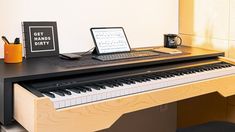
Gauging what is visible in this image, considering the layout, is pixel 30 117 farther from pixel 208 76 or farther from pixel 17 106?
pixel 208 76

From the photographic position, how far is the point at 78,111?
4.39 ft

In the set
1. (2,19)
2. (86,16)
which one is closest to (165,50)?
(86,16)

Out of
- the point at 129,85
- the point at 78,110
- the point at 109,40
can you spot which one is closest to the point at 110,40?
the point at 109,40

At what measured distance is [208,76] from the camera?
6.20 feet

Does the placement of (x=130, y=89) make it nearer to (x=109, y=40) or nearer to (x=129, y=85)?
(x=129, y=85)

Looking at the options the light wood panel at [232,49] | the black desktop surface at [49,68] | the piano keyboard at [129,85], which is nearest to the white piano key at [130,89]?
the piano keyboard at [129,85]

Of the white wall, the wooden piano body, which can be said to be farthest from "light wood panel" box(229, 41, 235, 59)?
the wooden piano body

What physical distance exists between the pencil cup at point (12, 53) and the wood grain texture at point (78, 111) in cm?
33

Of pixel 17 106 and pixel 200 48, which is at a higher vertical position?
pixel 200 48

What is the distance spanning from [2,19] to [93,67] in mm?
567

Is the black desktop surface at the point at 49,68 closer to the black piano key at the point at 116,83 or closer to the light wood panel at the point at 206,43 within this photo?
the black piano key at the point at 116,83

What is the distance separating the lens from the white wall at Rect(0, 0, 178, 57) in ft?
5.86

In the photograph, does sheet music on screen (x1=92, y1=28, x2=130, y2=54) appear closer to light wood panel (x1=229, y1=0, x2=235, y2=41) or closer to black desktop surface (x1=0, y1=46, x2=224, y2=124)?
black desktop surface (x1=0, y1=46, x2=224, y2=124)

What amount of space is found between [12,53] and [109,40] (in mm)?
621
